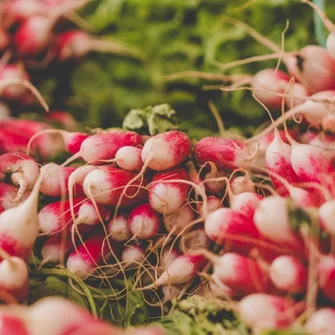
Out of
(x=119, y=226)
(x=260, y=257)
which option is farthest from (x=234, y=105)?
(x=260, y=257)

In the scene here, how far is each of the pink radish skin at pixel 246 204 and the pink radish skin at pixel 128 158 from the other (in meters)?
0.29

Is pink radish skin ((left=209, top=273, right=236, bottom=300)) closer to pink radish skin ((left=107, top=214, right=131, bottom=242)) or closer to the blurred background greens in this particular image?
pink radish skin ((left=107, top=214, right=131, bottom=242))

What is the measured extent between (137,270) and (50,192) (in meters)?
0.30

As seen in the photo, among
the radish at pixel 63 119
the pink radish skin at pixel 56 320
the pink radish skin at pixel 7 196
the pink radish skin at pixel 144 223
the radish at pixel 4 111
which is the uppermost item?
the pink radish skin at pixel 56 320

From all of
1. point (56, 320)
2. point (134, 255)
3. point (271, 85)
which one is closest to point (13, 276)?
point (56, 320)

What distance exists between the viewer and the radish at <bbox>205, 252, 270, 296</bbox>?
42.6 inches

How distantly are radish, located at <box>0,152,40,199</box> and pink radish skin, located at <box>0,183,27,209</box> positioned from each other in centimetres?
2

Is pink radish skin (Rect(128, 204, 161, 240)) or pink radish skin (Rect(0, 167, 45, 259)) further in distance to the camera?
pink radish skin (Rect(128, 204, 161, 240))

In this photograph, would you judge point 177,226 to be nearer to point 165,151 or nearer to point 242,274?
point 165,151

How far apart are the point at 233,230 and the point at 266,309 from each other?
19cm

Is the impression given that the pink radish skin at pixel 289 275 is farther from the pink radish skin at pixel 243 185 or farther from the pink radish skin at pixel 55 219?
the pink radish skin at pixel 55 219

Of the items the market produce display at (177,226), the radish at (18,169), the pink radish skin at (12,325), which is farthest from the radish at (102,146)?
the pink radish skin at (12,325)

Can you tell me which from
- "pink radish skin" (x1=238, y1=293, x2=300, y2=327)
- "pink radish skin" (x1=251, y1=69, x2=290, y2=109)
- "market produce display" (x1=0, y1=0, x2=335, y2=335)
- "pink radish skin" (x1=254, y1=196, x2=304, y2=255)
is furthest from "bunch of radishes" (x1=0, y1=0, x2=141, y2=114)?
"pink radish skin" (x1=238, y1=293, x2=300, y2=327)

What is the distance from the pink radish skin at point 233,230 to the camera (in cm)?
115
